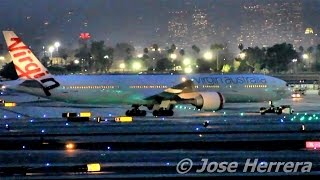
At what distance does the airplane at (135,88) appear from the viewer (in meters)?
65.3

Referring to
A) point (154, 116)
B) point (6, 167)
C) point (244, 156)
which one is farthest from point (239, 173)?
point (154, 116)


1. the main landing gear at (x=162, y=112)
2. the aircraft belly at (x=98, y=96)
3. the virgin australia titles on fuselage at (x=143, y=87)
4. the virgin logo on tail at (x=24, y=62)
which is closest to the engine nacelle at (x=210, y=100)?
the main landing gear at (x=162, y=112)

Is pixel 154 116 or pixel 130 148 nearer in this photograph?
pixel 130 148

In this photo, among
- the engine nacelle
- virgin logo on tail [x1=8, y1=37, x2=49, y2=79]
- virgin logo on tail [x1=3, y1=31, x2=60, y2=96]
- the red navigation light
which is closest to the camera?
the red navigation light

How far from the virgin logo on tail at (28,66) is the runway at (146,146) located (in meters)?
10.1

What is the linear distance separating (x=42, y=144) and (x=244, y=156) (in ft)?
33.2

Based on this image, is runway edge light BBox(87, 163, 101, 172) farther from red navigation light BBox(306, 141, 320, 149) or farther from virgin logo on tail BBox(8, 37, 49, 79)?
virgin logo on tail BBox(8, 37, 49, 79)

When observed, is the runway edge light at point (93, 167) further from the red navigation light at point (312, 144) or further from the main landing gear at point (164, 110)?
the main landing gear at point (164, 110)

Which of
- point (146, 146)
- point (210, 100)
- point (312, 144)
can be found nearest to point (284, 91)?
point (210, 100)

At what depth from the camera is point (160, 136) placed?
41719 mm

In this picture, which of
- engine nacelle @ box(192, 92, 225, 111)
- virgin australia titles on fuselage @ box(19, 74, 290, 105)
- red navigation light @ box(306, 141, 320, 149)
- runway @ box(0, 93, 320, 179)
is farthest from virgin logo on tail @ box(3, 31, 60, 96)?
red navigation light @ box(306, 141, 320, 149)

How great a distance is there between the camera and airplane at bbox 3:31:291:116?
65.3 meters

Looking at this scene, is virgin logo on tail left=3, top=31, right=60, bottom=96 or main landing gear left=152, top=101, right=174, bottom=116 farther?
virgin logo on tail left=3, top=31, right=60, bottom=96

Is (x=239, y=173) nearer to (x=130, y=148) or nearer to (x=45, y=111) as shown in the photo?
(x=130, y=148)
